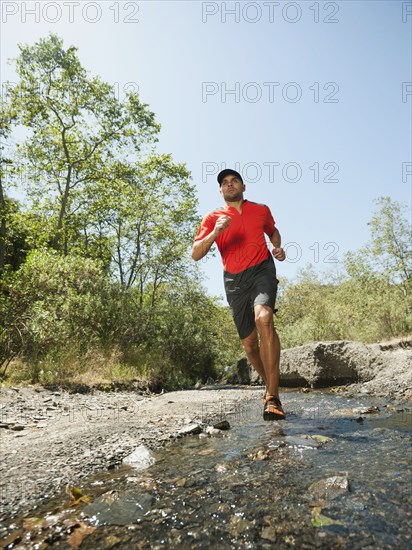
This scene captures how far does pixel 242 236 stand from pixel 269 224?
59 cm

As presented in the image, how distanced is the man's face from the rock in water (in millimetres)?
3147

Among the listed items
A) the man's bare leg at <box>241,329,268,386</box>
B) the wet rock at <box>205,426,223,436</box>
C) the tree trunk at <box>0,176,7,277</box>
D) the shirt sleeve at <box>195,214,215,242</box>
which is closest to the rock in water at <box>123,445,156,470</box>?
the wet rock at <box>205,426,223,436</box>

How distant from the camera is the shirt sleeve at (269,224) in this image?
15.6 feet

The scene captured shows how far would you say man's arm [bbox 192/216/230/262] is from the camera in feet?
13.1

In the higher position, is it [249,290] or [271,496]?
[249,290]

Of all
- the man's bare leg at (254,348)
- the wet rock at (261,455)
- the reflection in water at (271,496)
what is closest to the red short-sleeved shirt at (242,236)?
the man's bare leg at (254,348)

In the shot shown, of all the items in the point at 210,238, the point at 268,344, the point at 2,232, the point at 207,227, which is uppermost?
the point at 2,232

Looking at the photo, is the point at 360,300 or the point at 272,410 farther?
the point at 360,300

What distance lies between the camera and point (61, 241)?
20.6 metres

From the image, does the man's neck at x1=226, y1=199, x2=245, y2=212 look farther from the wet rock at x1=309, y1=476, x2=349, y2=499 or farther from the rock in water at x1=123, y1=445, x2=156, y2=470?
the wet rock at x1=309, y1=476, x2=349, y2=499

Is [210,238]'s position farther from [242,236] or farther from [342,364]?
[342,364]

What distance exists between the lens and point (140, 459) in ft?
8.09

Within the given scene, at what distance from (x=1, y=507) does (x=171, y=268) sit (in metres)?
23.1

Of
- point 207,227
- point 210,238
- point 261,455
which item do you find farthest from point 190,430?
point 207,227
